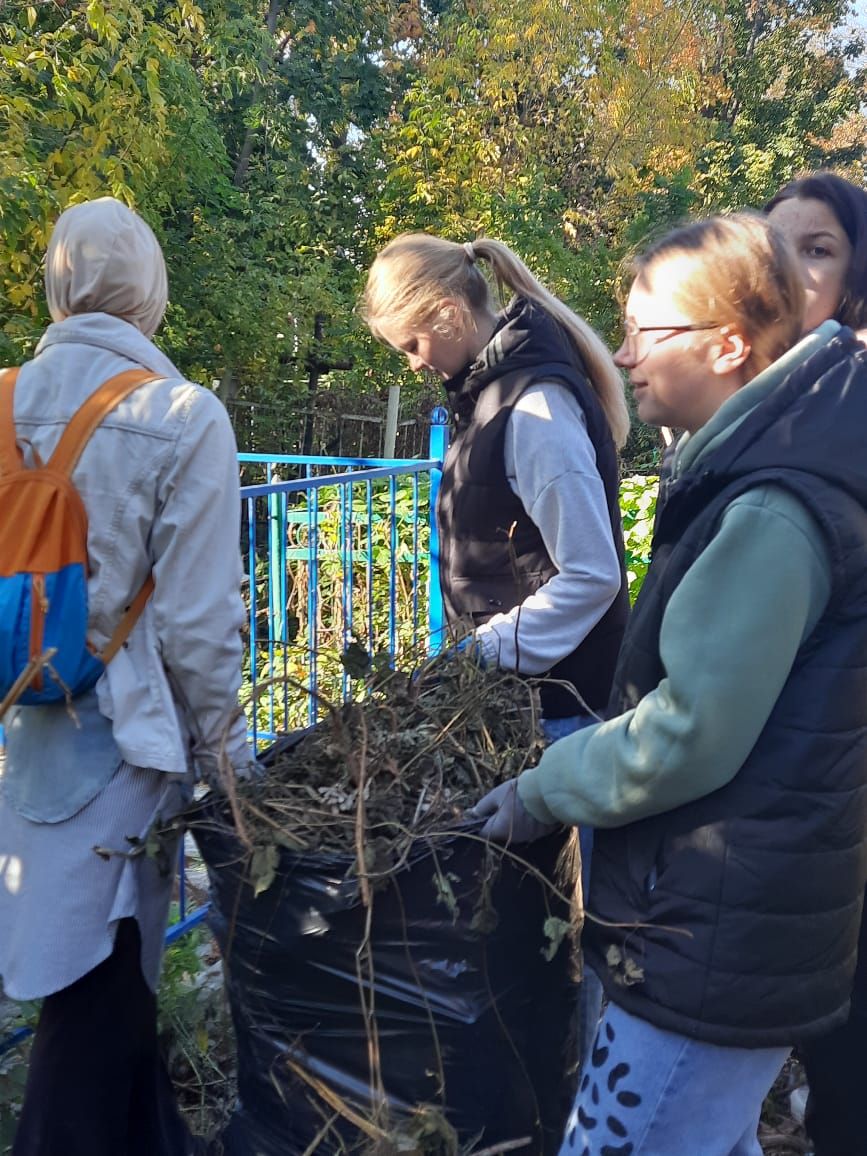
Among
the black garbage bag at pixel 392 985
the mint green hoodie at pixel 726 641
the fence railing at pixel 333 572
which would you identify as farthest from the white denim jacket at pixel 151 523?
the fence railing at pixel 333 572

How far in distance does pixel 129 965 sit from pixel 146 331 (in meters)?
1.09

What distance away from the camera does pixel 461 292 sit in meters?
2.27

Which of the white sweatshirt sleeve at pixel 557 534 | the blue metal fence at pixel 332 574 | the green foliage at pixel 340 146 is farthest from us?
the green foliage at pixel 340 146

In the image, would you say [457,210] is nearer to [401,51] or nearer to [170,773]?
[401,51]

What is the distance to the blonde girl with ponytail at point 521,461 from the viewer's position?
6.66 feet

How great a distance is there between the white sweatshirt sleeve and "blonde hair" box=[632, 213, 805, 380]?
66 centimetres

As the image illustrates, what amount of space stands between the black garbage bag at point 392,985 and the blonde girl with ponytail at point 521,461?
545 millimetres

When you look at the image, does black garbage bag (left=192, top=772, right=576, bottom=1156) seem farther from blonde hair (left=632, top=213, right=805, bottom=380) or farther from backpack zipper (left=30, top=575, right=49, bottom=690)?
blonde hair (left=632, top=213, right=805, bottom=380)

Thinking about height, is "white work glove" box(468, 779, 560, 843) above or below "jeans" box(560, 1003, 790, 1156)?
above

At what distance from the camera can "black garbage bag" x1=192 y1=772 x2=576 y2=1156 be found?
1466 millimetres

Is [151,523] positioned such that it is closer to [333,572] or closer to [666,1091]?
[666,1091]

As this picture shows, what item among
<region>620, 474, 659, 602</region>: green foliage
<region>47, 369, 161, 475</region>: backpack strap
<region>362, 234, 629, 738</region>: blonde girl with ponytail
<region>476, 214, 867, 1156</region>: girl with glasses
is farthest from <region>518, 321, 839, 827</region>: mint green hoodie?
<region>620, 474, 659, 602</region>: green foliage

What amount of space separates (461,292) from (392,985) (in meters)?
1.46

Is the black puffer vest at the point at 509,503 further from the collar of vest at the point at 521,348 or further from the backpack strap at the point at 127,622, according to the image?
the backpack strap at the point at 127,622
